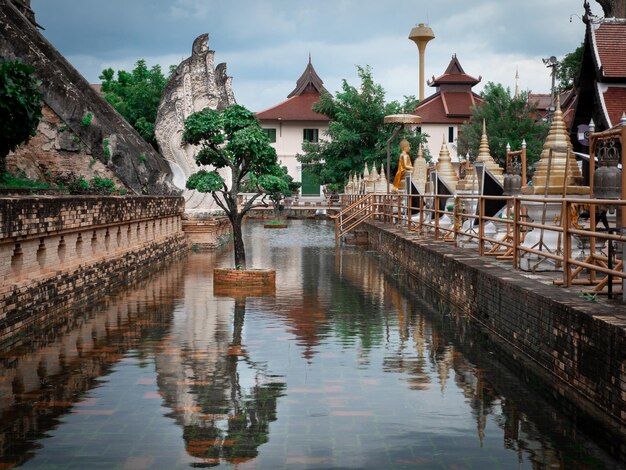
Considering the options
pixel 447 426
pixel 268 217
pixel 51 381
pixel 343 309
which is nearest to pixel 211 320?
pixel 343 309

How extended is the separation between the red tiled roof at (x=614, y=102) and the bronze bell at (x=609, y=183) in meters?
11.9

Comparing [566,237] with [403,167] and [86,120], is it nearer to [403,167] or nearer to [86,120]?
[86,120]

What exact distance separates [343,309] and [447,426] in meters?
6.74

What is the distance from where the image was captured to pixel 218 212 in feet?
94.8

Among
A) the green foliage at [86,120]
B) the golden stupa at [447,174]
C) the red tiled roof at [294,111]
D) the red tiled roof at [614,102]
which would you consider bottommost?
the golden stupa at [447,174]

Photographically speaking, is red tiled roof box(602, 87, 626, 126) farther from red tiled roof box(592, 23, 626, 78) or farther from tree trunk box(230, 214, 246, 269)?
tree trunk box(230, 214, 246, 269)

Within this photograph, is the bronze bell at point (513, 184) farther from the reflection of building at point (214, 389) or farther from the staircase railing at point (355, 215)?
the staircase railing at point (355, 215)

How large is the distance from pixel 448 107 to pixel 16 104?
5530 cm

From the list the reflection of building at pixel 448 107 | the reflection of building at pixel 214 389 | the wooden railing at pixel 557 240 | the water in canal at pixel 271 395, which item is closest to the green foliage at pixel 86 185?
the water in canal at pixel 271 395

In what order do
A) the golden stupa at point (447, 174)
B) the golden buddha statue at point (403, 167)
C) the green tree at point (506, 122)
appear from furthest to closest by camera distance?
the green tree at point (506, 122) → the golden buddha statue at point (403, 167) → the golden stupa at point (447, 174)

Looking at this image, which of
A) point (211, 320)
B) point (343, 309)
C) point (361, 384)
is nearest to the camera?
point (361, 384)

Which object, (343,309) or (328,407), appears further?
(343,309)

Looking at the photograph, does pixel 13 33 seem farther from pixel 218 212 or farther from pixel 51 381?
pixel 51 381

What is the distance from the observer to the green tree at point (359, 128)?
1843 inches
